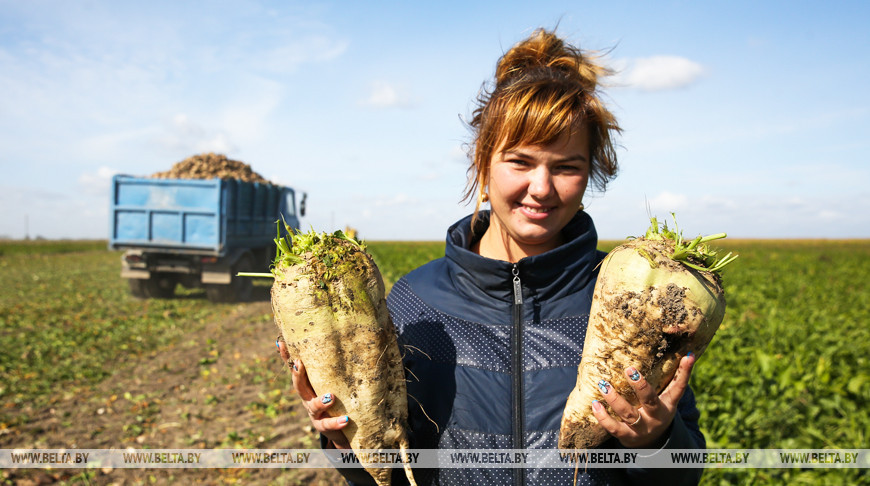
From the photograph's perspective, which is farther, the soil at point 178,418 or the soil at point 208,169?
the soil at point 208,169

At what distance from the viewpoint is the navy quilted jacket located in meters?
1.81

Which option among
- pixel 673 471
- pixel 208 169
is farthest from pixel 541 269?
pixel 208 169

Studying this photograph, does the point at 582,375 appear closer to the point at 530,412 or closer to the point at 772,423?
the point at 530,412

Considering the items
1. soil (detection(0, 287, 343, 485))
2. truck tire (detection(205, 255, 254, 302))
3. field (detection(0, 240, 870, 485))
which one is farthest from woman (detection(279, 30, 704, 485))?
truck tire (detection(205, 255, 254, 302))

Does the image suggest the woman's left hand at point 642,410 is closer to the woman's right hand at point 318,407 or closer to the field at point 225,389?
the woman's right hand at point 318,407

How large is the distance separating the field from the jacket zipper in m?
2.78

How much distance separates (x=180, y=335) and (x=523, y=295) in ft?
31.0

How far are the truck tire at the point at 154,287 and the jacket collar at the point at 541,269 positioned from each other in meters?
13.0

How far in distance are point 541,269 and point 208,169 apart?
44.1 ft

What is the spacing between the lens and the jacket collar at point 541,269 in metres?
1.93

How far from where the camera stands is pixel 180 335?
381 inches

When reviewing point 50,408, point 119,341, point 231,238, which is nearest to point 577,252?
point 50,408

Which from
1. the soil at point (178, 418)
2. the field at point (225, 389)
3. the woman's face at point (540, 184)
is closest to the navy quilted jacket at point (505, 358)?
the woman's face at point (540, 184)

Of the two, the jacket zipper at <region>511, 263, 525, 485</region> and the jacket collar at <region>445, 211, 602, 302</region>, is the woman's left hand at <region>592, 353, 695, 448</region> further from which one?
the jacket collar at <region>445, 211, 602, 302</region>
